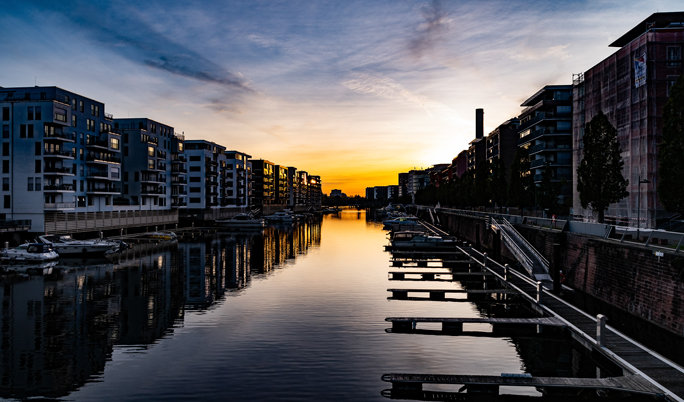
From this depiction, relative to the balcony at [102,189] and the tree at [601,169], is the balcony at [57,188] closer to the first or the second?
the balcony at [102,189]

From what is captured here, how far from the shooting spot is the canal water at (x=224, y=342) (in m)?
23.0

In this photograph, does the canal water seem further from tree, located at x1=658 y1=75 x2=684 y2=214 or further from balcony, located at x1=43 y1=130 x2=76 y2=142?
balcony, located at x1=43 y1=130 x2=76 y2=142

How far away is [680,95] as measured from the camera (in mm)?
34781

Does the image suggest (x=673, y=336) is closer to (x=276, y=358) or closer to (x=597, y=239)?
(x=597, y=239)

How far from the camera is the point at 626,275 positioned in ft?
113

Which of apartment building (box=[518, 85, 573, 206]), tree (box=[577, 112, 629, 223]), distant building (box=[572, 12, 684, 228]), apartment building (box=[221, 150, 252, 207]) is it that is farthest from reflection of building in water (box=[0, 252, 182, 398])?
apartment building (box=[221, 150, 252, 207])

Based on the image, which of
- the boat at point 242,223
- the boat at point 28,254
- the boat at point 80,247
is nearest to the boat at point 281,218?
the boat at point 242,223

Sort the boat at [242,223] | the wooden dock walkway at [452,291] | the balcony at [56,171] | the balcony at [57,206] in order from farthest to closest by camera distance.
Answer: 1. the boat at [242,223]
2. the balcony at [56,171]
3. the balcony at [57,206]
4. the wooden dock walkway at [452,291]

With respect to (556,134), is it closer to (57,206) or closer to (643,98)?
(643,98)

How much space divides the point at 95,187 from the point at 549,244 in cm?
8342

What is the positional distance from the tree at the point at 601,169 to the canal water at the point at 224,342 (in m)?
17.3

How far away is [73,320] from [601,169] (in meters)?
50.1

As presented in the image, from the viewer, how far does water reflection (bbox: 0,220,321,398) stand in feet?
81.7

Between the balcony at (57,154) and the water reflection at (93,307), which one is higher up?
the balcony at (57,154)
